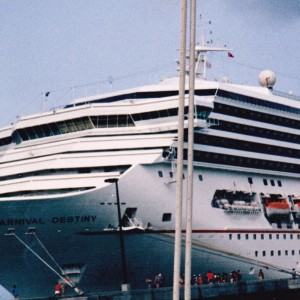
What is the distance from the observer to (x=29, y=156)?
130 feet

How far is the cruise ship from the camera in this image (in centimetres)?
3462

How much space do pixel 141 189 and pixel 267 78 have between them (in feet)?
64.8

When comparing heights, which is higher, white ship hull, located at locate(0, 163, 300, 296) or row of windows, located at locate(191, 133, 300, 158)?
row of windows, located at locate(191, 133, 300, 158)

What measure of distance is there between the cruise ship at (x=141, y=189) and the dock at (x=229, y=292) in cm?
328

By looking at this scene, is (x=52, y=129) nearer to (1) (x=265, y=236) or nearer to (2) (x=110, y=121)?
(2) (x=110, y=121)

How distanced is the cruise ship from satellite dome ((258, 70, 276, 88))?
445cm

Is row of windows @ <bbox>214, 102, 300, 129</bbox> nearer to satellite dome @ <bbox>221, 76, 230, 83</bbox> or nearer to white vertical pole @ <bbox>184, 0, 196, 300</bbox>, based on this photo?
satellite dome @ <bbox>221, 76, 230, 83</bbox>

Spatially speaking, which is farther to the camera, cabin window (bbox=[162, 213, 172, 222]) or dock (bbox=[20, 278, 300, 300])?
cabin window (bbox=[162, 213, 172, 222])

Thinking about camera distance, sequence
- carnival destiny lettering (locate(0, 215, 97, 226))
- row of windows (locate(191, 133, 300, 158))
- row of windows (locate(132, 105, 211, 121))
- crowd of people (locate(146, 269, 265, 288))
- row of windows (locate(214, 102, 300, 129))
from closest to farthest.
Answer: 1. carnival destiny lettering (locate(0, 215, 97, 226))
2. crowd of people (locate(146, 269, 265, 288))
3. row of windows (locate(132, 105, 211, 121))
4. row of windows (locate(191, 133, 300, 158))
5. row of windows (locate(214, 102, 300, 129))

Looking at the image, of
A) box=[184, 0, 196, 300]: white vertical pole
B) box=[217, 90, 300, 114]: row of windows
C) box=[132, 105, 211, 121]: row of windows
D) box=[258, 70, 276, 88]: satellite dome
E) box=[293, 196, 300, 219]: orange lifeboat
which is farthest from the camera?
box=[258, 70, 276, 88]: satellite dome

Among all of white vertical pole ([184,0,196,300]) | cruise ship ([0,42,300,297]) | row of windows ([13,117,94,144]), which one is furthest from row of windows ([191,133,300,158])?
white vertical pole ([184,0,196,300])

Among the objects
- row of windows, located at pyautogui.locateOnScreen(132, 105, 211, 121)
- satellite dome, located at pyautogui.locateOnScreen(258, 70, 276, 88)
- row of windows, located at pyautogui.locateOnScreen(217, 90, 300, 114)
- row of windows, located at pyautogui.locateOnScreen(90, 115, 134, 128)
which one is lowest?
row of windows, located at pyautogui.locateOnScreen(90, 115, 134, 128)

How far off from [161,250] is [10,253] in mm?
7366

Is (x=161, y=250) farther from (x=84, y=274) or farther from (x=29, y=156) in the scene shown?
(x=29, y=156)
